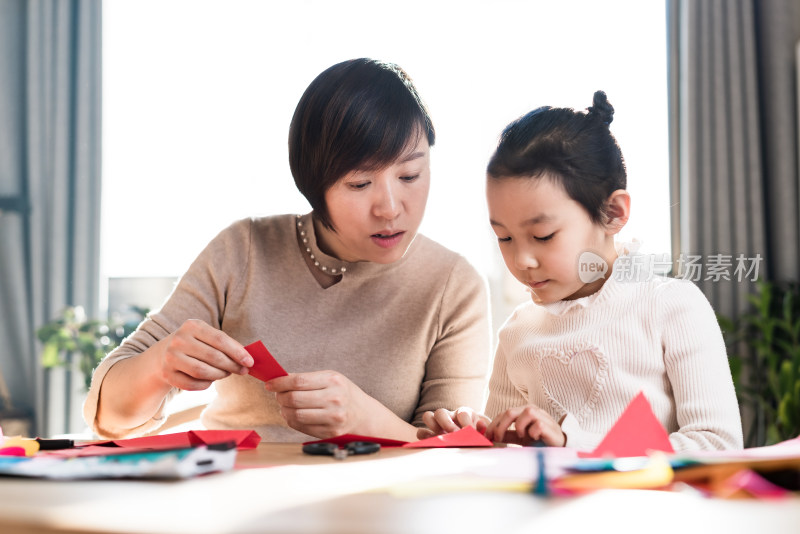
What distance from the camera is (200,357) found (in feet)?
3.01

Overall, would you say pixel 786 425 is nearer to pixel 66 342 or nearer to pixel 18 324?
pixel 66 342

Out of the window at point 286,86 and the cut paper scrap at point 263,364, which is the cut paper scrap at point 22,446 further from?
the window at point 286,86

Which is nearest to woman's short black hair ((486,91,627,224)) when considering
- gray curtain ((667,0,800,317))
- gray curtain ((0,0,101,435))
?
gray curtain ((667,0,800,317))

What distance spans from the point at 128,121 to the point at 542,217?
342 centimetres

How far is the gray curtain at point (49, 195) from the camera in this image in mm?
3820

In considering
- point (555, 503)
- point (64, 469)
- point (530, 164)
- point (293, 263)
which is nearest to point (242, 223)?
point (293, 263)

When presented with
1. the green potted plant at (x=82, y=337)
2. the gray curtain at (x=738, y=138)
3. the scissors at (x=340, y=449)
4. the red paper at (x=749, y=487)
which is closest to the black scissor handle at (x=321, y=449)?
the scissors at (x=340, y=449)

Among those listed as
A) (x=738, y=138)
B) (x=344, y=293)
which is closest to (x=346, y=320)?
(x=344, y=293)

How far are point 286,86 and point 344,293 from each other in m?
2.59

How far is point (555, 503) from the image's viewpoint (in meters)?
0.43

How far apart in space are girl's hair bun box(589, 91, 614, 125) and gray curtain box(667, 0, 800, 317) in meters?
2.17

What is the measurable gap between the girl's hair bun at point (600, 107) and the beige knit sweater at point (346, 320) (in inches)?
15.2

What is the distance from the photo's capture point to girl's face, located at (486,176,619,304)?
3.38 ft

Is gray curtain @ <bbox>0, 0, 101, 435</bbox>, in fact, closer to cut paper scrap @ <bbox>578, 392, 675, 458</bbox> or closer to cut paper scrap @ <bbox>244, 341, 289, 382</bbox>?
cut paper scrap @ <bbox>244, 341, 289, 382</bbox>
